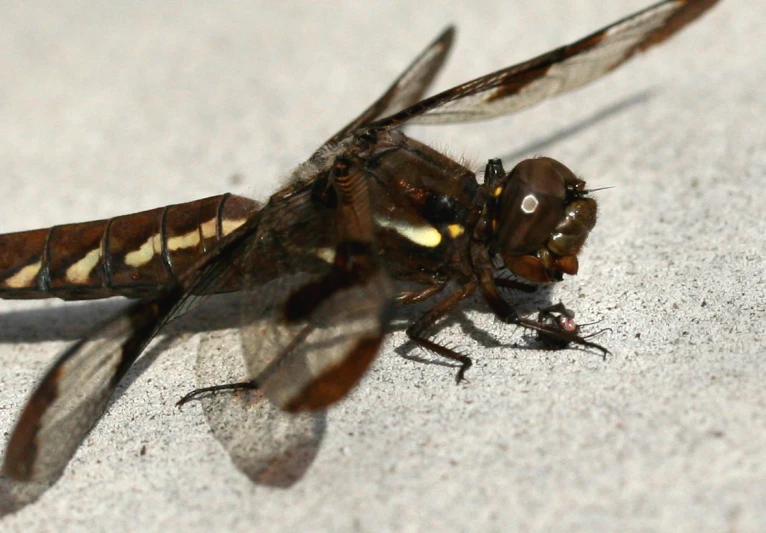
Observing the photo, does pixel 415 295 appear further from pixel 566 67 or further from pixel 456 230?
pixel 566 67

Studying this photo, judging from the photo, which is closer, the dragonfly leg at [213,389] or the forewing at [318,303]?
the forewing at [318,303]

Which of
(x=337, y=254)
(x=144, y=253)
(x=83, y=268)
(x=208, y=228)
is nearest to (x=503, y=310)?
(x=337, y=254)

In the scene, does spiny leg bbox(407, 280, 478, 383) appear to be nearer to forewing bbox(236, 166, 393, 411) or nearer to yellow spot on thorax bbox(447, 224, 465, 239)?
yellow spot on thorax bbox(447, 224, 465, 239)

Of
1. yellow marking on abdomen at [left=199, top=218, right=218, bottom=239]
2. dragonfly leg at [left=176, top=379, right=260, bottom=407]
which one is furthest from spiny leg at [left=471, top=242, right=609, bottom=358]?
yellow marking on abdomen at [left=199, top=218, right=218, bottom=239]

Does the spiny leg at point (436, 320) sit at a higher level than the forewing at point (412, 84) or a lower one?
lower

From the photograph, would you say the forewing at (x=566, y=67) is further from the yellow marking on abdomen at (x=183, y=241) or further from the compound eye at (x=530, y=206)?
the yellow marking on abdomen at (x=183, y=241)

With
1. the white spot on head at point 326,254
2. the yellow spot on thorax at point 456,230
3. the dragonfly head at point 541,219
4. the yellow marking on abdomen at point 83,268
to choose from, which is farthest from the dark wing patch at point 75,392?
the dragonfly head at point 541,219

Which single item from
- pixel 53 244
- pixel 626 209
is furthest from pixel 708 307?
pixel 53 244

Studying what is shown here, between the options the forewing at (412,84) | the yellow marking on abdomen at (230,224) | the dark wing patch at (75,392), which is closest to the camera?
the dark wing patch at (75,392)
